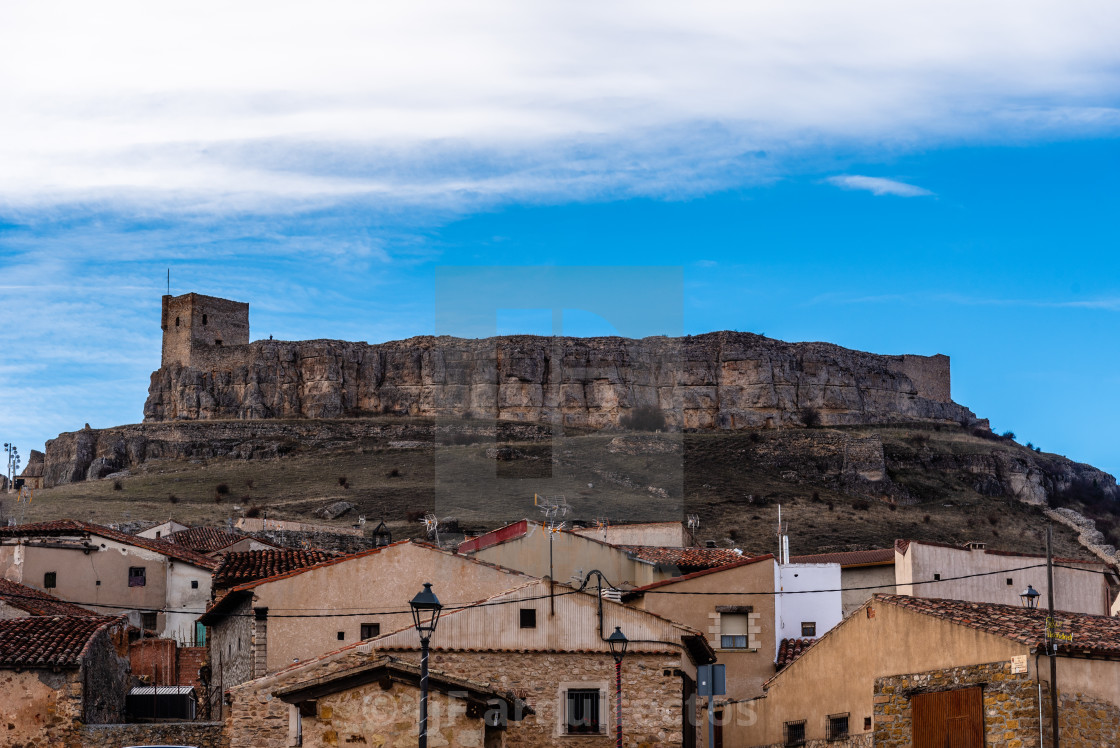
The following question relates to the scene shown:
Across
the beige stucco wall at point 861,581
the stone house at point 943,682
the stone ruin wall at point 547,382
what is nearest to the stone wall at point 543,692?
the stone house at point 943,682

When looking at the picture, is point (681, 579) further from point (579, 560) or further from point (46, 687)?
point (46, 687)

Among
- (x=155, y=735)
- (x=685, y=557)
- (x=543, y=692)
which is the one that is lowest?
(x=155, y=735)

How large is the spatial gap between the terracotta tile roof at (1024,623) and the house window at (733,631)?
27.3 feet

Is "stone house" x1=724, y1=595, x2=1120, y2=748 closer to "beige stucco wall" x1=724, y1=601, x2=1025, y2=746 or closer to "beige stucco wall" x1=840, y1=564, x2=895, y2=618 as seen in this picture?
"beige stucco wall" x1=724, y1=601, x2=1025, y2=746

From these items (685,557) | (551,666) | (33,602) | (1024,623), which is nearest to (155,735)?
(551,666)

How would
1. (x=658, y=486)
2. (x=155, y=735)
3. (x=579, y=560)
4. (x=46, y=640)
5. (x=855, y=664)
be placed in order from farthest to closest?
(x=658, y=486) → (x=579, y=560) → (x=46, y=640) → (x=155, y=735) → (x=855, y=664)

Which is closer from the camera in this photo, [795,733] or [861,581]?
[795,733]

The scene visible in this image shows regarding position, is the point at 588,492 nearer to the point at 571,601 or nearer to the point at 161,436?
the point at 161,436

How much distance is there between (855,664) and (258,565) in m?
16.1

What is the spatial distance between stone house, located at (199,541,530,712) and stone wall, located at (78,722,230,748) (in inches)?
62.1

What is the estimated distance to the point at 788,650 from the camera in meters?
31.7

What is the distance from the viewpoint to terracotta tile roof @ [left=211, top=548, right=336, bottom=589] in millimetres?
34031

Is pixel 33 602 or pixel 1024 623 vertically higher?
pixel 33 602

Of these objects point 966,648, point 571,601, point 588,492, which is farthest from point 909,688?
point 588,492
